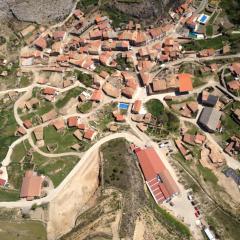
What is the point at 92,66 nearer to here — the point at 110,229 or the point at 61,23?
the point at 61,23

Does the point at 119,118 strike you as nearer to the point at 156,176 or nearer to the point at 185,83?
the point at 156,176

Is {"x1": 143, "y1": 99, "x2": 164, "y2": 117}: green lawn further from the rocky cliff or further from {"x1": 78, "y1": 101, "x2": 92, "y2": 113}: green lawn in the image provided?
the rocky cliff

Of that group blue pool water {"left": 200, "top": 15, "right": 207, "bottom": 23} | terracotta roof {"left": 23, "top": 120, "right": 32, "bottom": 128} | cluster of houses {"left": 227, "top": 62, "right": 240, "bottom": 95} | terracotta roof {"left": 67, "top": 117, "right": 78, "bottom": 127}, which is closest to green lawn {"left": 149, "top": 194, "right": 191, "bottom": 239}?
terracotta roof {"left": 67, "top": 117, "right": 78, "bottom": 127}

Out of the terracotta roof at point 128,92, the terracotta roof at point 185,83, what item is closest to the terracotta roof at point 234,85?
the terracotta roof at point 185,83

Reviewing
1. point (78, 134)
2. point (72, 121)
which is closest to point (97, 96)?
point (72, 121)

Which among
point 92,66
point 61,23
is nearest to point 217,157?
point 92,66

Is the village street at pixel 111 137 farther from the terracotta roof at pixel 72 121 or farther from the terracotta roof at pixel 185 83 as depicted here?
the terracotta roof at pixel 185 83
